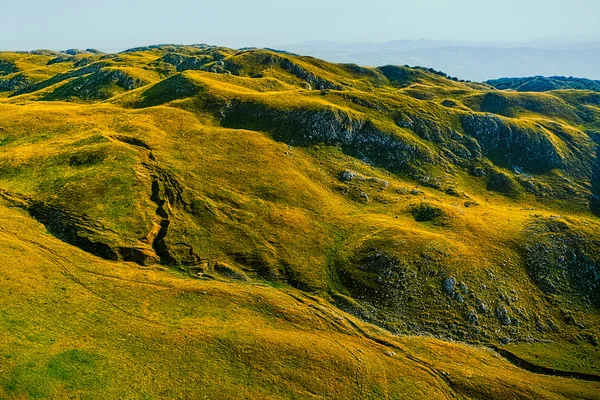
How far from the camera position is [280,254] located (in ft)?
247

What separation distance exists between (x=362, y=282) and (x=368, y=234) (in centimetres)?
1359

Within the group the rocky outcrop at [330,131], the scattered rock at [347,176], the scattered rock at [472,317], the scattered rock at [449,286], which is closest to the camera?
the scattered rock at [472,317]

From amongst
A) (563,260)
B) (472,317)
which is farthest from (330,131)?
(563,260)

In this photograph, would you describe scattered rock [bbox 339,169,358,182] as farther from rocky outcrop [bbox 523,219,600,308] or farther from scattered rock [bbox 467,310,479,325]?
scattered rock [bbox 467,310,479,325]

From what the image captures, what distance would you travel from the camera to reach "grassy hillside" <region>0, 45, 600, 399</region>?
50625 millimetres

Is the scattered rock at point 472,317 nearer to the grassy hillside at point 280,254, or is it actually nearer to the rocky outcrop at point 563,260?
the grassy hillside at point 280,254

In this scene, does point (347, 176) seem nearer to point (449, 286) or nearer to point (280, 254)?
point (280, 254)

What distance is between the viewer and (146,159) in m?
91.2

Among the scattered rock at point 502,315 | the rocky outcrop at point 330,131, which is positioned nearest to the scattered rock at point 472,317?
the scattered rock at point 502,315

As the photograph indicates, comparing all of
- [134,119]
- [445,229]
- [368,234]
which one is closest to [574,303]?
[445,229]

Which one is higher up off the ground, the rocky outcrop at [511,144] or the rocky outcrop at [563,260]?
the rocky outcrop at [511,144]

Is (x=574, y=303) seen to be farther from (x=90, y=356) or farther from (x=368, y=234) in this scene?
(x=90, y=356)

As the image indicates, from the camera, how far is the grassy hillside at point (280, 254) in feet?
166

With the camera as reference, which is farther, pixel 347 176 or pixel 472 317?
pixel 347 176
